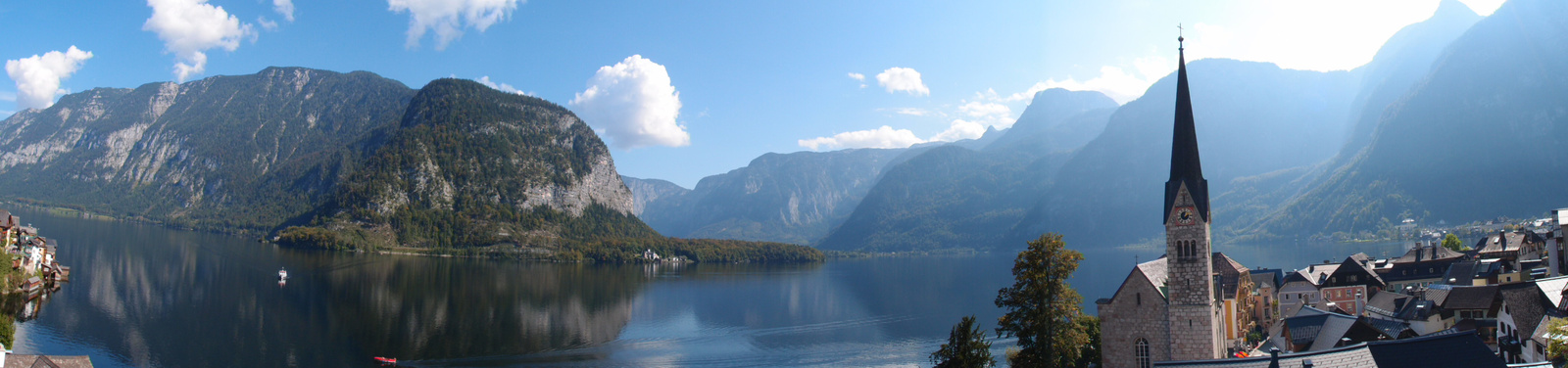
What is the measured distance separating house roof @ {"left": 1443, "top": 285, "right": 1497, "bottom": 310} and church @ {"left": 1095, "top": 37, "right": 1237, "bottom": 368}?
1538 cm

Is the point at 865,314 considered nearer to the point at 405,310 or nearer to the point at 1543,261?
the point at 405,310

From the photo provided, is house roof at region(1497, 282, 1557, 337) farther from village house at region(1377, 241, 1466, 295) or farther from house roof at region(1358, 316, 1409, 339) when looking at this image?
village house at region(1377, 241, 1466, 295)

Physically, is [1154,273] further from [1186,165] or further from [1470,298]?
[1470,298]

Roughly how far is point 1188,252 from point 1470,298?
62.4ft

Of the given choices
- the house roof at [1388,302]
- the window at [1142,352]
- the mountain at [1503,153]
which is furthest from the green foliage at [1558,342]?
the mountain at [1503,153]

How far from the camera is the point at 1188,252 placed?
30.0 m

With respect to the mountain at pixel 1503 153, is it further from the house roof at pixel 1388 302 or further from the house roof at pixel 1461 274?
the house roof at pixel 1388 302

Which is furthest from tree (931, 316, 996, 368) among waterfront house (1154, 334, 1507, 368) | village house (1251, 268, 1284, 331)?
village house (1251, 268, 1284, 331)

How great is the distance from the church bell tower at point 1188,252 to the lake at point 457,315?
27.9 metres

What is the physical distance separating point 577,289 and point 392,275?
29672 millimetres

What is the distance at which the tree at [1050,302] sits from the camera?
110 ft

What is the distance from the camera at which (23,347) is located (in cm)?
4444

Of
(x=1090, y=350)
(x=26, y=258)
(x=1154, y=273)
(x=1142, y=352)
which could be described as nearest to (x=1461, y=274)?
(x=1090, y=350)

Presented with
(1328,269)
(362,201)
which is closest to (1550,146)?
(1328,269)
